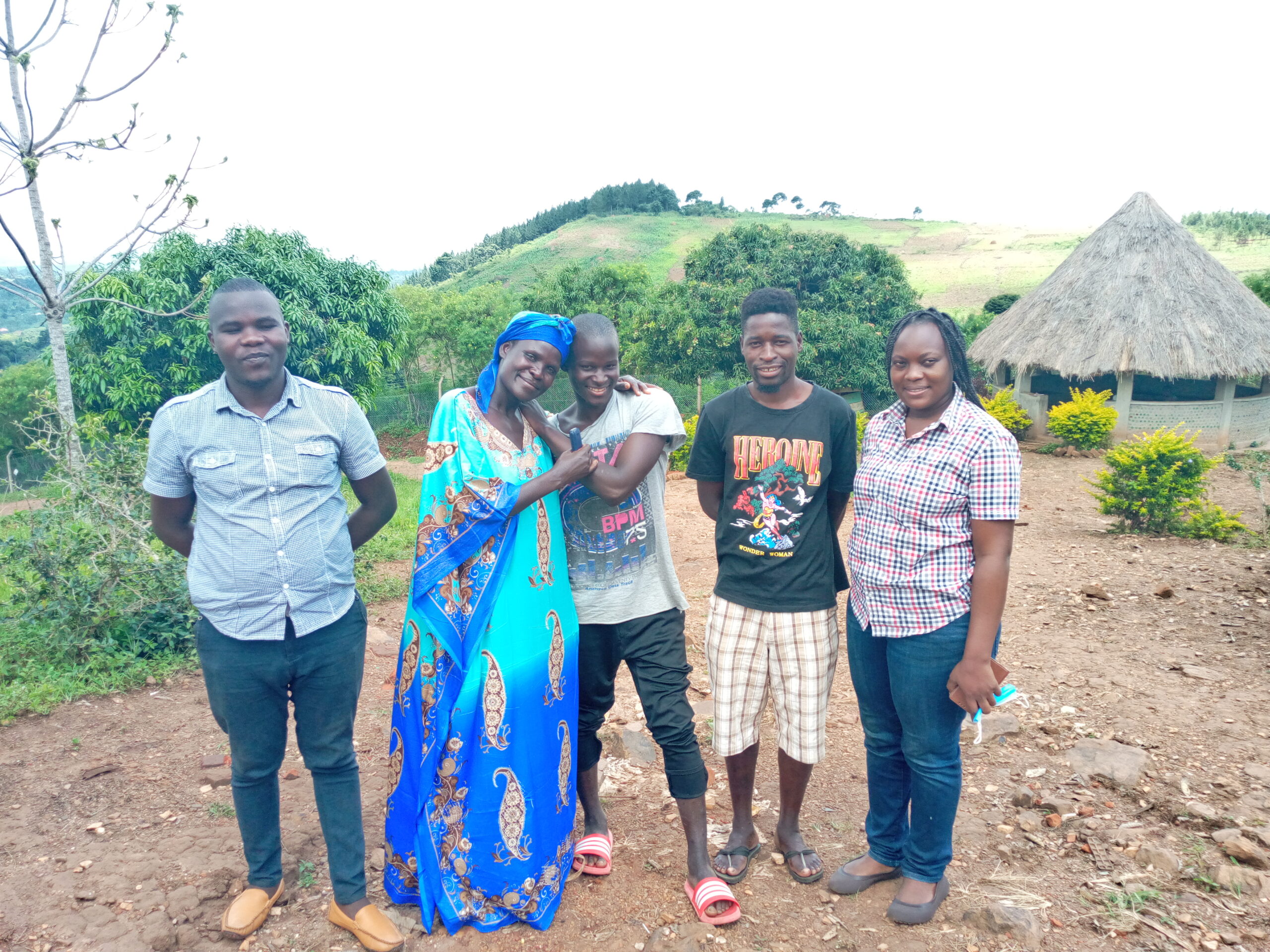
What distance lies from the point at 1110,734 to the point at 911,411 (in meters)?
2.24

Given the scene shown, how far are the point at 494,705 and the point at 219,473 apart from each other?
94 cm

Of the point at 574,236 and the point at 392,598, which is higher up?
the point at 574,236

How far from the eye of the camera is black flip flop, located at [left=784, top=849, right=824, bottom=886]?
2.53 meters

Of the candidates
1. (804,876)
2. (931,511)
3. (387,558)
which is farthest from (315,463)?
(387,558)

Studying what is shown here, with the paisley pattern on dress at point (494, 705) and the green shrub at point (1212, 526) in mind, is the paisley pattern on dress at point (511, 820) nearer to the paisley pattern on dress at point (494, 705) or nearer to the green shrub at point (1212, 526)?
the paisley pattern on dress at point (494, 705)

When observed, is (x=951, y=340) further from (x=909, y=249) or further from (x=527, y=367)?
(x=909, y=249)

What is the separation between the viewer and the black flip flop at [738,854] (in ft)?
8.30

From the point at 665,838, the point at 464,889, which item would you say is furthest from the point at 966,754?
the point at 464,889

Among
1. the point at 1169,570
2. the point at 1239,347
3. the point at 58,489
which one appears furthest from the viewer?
the point at 1239,347

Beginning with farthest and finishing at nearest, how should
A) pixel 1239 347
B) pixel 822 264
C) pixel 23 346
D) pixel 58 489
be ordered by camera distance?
pixel 23 346
pixel 822 264
pixel 1239 347
pixel 58 489

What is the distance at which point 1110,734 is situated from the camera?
352cm

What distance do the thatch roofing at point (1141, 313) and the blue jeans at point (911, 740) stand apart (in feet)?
38.3

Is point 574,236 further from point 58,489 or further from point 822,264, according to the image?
point 58,489

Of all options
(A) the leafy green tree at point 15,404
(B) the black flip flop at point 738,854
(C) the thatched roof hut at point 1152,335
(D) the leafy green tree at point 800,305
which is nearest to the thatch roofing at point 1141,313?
(C) the thatched roof hut at point 1152,335
